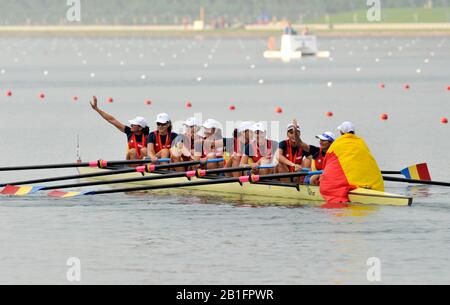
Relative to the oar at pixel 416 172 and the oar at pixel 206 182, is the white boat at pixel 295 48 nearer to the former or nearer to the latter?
the oar at pixel 416 172

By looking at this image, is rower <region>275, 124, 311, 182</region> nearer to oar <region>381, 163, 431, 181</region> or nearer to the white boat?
oar <region>381, 163, 431, 181</region>

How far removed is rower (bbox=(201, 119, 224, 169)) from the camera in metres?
28.9

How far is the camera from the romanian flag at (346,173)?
26.1 metres

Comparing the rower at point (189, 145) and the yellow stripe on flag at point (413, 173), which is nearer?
the yellow stripe on flag at point (413, 173)

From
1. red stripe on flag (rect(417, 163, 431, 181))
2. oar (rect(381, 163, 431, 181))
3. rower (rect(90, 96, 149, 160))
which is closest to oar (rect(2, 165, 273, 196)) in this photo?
rower (rect(90, 96, 149, 160))

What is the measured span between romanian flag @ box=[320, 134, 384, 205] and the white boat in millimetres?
84221

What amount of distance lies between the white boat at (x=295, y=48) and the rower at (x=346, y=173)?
84215 mm

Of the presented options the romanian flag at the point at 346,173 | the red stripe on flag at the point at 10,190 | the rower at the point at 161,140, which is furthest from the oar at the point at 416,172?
the red stripe on flag at the point at 10,190

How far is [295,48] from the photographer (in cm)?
11256

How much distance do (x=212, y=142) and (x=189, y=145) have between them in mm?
695

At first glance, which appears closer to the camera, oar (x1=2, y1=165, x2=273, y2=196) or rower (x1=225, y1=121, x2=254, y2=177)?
oar (x1=2, y1=165, x2=273, y2=196)
